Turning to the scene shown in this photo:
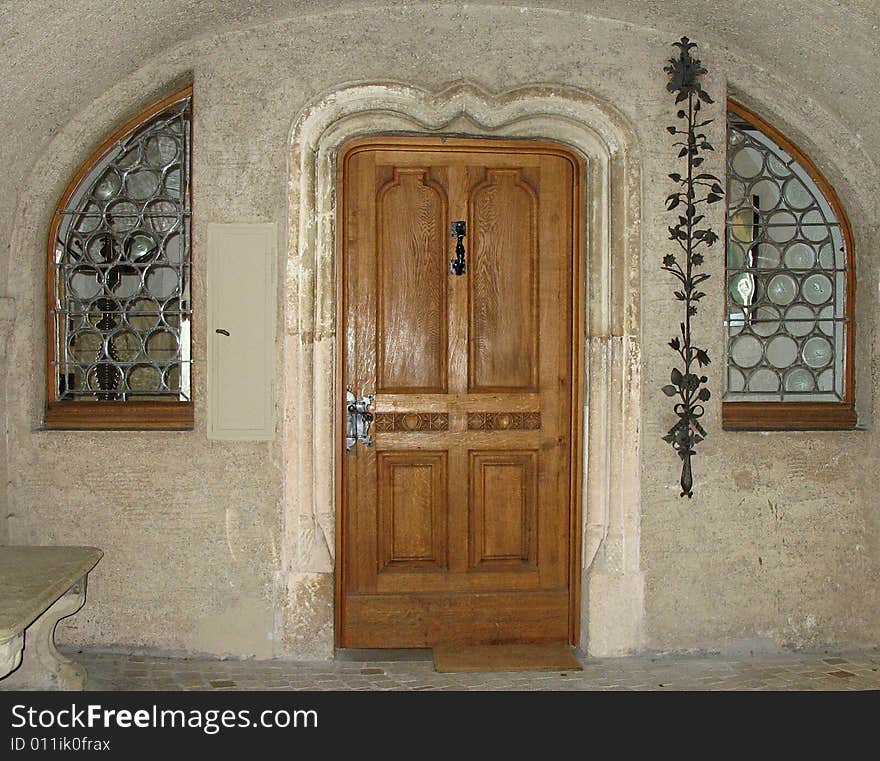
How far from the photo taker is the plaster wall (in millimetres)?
4098

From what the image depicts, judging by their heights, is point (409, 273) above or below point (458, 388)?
above

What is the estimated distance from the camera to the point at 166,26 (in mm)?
3842

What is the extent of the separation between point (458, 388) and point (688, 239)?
47.3 inches

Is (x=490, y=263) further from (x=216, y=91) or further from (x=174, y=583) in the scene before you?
(x=174, y=583)

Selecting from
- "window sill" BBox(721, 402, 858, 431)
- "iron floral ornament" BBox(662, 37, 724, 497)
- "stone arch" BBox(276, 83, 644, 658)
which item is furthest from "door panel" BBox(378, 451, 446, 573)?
"window sill" BBox(721, 402, 858, 431)

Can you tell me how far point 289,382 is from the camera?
414 cm

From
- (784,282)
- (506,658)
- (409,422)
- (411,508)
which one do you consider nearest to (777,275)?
(784,282)

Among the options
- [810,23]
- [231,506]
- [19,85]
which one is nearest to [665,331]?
[810,23]

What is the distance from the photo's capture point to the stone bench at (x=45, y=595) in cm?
332

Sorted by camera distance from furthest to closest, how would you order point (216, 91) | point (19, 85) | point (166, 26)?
1. point (216, 91)
2. point (166, 26)
3. point (19, 85)

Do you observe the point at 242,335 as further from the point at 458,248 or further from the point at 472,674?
the point at 472,674

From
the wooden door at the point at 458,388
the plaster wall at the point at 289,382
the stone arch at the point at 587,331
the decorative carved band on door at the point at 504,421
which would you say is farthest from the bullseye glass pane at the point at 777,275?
the decorative carved band on door at the point at 504,421

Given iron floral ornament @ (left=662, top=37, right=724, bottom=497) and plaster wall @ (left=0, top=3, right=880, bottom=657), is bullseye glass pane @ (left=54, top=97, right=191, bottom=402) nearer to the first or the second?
plaster wall @ (left=0, top=3, right=880, bottom=657)

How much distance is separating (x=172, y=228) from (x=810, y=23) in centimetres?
279
